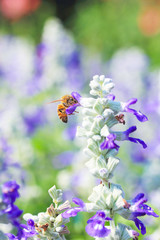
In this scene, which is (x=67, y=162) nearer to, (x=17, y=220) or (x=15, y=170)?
(x=15, y=170)

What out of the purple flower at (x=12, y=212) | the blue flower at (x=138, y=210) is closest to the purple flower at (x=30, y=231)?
the purple flower at (x=12, y=212)

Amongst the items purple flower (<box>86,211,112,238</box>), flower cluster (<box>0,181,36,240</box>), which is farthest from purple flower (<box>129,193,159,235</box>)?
flower cluster (<box>0,181,36,240</box>)

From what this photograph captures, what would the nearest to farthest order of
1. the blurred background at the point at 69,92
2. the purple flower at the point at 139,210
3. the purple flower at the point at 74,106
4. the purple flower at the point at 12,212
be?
the purple flower at the point at 139,210 → the purple flower at the point at 74,106 → the purple flower at the point at 12,212 → the blurred background at the point at 69,92

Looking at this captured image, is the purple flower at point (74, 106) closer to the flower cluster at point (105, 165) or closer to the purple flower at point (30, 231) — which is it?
the flower cluster at point (105, 165)

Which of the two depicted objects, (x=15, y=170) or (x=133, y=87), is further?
(x=133, y=87)

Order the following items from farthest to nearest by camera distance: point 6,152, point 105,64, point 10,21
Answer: point 10,21 < point 105,64 < point 6,152

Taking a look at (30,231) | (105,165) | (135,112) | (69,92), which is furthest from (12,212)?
(69,92)

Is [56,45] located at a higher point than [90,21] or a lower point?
lower

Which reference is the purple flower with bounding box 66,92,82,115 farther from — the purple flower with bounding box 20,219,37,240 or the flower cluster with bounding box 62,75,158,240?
the purple flower with bounding box 20,219,37,240

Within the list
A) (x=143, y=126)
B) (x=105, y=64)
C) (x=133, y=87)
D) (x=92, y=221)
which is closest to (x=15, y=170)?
(x=92, y=221)

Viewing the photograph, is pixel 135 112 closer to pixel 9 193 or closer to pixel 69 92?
pixel 9 193
